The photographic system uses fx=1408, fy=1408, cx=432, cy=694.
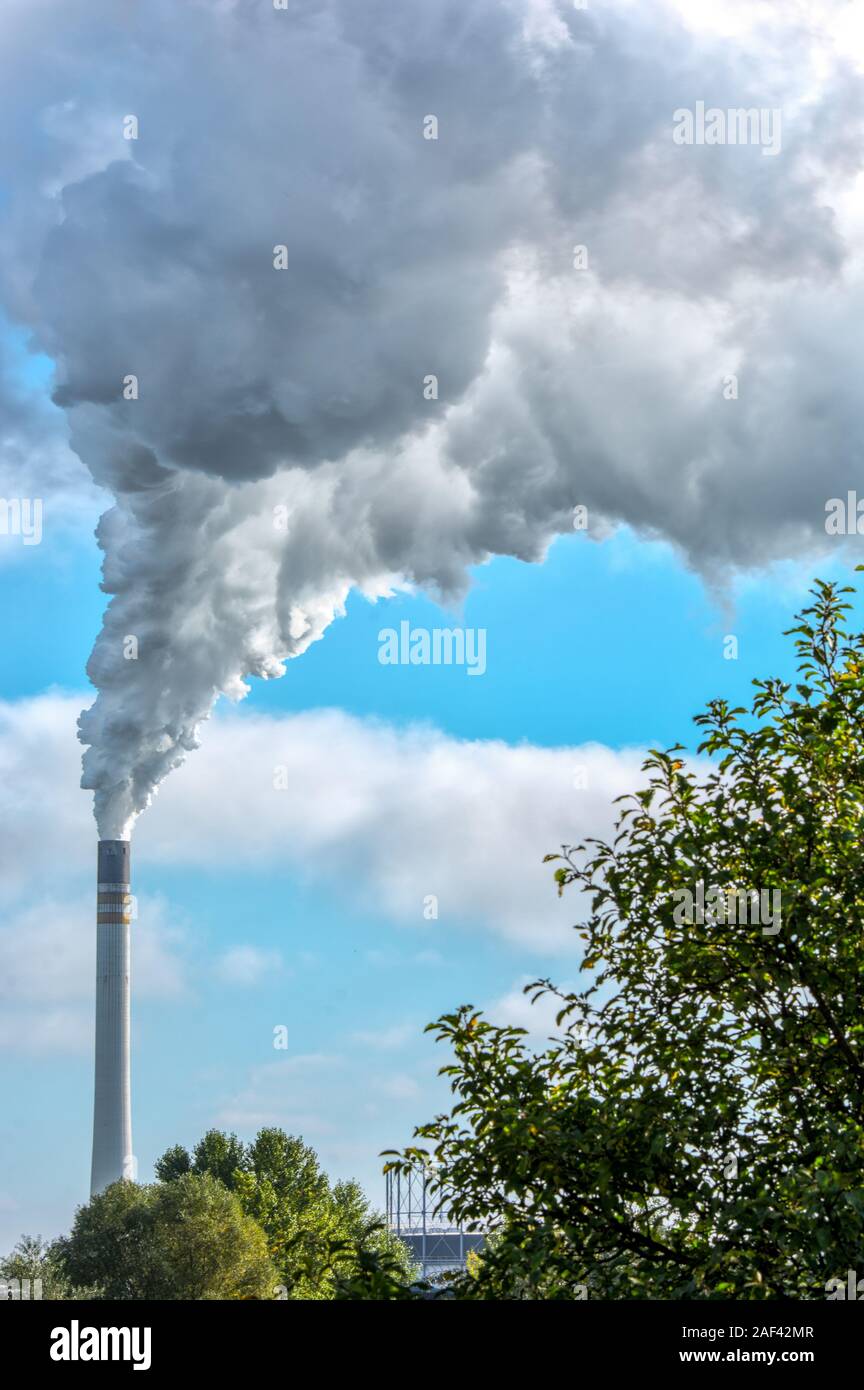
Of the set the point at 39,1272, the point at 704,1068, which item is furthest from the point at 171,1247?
the point at 704,1068

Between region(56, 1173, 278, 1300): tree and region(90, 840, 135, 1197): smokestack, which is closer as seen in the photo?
region(56, 1173, 278, 1300): tree

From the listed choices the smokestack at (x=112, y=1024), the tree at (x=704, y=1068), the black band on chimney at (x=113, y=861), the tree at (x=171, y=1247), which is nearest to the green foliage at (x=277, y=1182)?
the tree at (x=171, y=1247)

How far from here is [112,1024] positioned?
119 metres

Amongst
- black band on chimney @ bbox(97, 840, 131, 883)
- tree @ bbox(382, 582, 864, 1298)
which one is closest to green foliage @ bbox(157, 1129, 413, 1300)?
black band on chimney @ bbox(97, 840, 131, 883)

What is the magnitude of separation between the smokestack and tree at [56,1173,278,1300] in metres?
36.4

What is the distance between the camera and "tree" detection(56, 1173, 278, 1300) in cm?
6906

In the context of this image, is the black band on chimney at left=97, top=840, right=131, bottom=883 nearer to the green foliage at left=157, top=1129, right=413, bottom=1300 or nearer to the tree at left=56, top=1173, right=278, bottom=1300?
the green foliage at left=157, top=1129, right=413, bottom=1300

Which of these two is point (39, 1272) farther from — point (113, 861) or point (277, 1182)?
point (113, 861)

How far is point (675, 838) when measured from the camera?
31.1 ft

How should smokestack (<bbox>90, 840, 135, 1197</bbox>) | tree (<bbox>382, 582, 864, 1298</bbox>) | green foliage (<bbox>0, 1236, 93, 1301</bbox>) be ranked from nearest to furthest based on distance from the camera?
tree (<bbox>382, 582, 864, 1298</bbox>) < green foliage (<bbox>0, 1236, 93, 1301</bbox>) < smokestack (<bbox>90, 840, 135, 1197</bbox>)

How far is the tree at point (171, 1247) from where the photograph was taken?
69.1 meters

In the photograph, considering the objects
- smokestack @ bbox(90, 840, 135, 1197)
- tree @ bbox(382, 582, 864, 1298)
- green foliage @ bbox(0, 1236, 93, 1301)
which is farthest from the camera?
smokestack @ bbox(90, 840, 135, 1197)

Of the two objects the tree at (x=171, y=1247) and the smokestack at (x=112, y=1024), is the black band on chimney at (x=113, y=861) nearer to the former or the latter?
the smokestack at (x=112, y=1024)

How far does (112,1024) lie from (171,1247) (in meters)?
50.3
